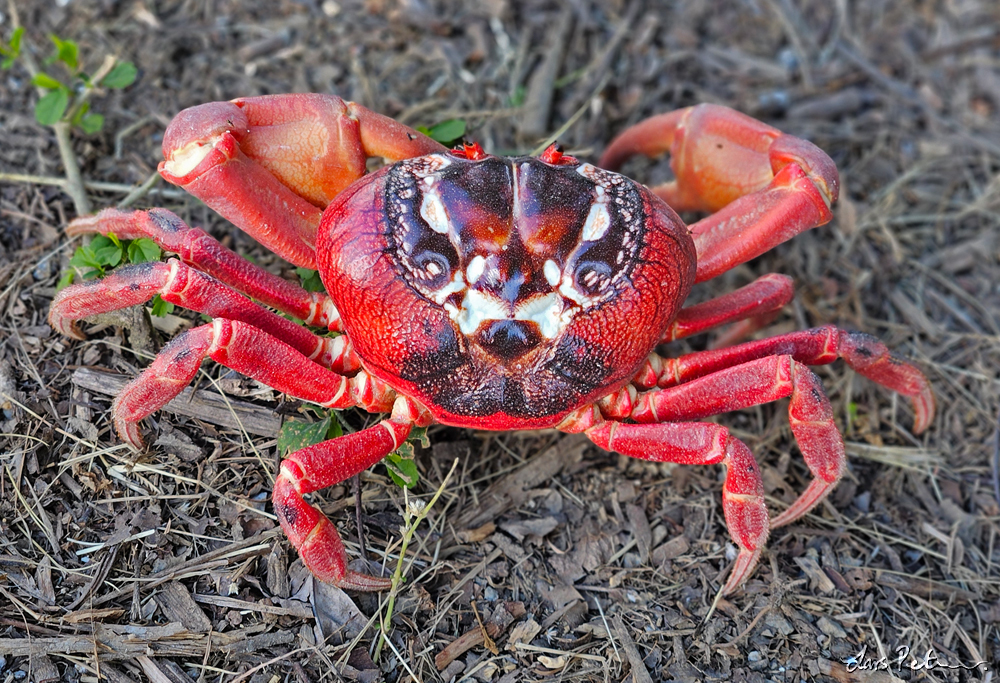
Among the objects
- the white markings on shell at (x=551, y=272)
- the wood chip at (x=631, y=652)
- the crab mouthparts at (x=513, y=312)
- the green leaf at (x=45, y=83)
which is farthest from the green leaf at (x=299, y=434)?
the green leaf at (x=45, y=83)

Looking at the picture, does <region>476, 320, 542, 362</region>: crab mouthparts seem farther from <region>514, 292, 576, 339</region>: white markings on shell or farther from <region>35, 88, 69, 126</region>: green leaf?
<region>35, 88, 69, 126</region>: green leaf

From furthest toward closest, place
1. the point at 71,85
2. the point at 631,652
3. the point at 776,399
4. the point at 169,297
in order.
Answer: the point at 71,85 → the point at 776,399 → the point at 631,652 → the point at 169,297

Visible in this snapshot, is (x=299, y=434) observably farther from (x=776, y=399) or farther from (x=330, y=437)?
(x=776, y=399)

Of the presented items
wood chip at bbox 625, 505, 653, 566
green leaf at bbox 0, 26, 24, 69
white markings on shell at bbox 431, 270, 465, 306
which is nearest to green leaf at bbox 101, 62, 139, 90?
green leaf at bbox 0, 26, 24, 69

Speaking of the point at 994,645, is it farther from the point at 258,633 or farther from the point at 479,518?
the point at 258,633

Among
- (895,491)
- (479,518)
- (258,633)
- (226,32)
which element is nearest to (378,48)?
(226,32)

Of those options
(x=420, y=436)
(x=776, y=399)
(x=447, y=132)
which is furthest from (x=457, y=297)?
(x=776, y=399)

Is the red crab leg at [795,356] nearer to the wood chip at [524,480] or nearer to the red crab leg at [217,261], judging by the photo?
the wood chip at [524,480]
